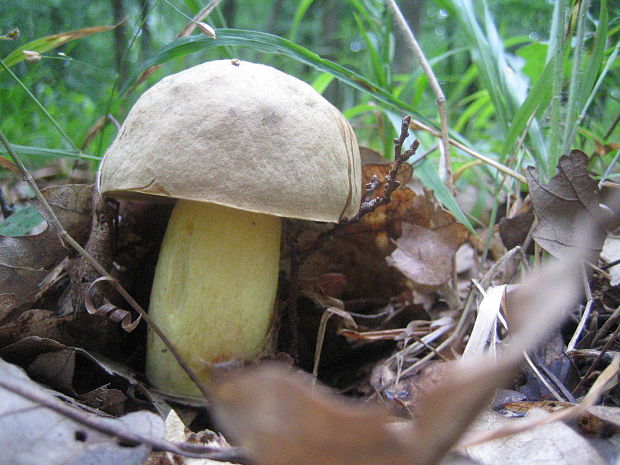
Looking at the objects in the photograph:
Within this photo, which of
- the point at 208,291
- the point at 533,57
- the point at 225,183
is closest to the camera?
the point at 225,183

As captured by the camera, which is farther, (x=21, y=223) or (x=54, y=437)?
(x=21, y=223)

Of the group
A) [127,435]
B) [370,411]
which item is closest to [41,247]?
[127,435]

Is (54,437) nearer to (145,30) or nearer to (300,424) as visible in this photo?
(300,424)

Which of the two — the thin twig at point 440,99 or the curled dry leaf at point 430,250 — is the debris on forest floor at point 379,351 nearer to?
the curled dry leaf at point 430,250

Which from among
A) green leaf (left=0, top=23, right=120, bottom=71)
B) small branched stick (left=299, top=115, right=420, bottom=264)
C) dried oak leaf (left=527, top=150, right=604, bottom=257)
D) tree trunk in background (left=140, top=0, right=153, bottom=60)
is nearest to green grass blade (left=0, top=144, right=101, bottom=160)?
green leaf (left=0, top=23, right=120, bottom=71)

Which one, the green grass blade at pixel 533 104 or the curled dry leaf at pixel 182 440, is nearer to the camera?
the curled dry leaf at pixel 182 440

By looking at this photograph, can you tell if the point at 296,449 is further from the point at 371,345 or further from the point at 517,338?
the point at 371,345

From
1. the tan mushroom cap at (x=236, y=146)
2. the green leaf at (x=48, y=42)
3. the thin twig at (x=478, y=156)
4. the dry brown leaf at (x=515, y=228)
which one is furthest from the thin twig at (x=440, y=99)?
the green leaf at (x=48, y=42)
